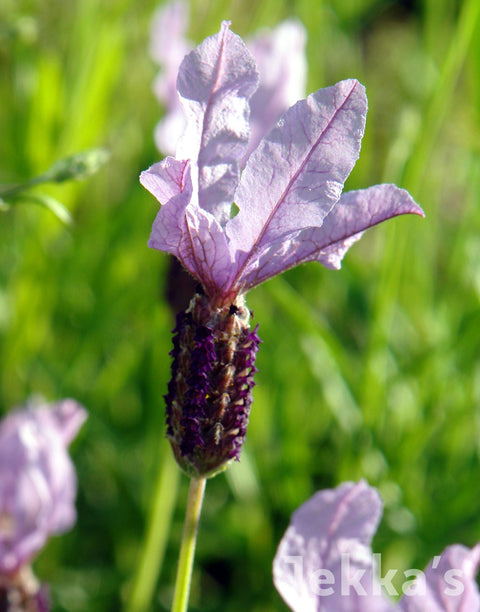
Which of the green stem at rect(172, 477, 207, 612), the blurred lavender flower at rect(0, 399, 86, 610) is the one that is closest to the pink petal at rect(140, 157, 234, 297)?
the green stem at rect(172, 477, 207, 612)

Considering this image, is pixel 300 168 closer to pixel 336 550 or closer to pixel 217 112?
pixel 217 112

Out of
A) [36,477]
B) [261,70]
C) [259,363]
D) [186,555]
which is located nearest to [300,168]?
[186,555]

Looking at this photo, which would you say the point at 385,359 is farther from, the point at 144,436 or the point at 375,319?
the point at 144,436

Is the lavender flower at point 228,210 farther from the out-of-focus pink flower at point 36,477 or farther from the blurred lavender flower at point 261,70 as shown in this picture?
the blurred lavender flower at point 261,70

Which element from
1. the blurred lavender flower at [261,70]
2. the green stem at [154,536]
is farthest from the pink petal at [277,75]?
the green stem at [154,536]

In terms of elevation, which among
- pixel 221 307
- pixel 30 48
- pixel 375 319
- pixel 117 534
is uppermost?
pixel 30 48

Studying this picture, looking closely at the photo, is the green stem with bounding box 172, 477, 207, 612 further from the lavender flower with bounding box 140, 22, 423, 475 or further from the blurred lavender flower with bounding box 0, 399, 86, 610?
the blurred lavender flower with bounding box 0, 399, 86, 610

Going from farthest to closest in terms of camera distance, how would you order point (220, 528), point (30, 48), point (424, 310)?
point (30, 48)
point (424, 310)
point (220, 528)

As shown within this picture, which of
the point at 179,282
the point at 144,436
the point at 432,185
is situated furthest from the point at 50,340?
the point at 432,185
